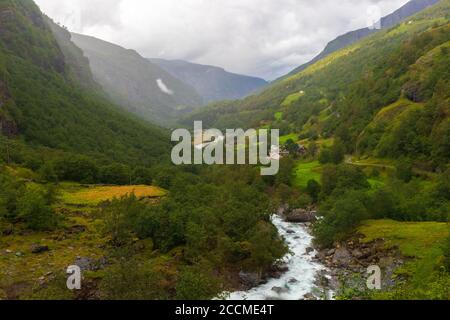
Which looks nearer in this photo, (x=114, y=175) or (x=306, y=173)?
(x=114, y=175)

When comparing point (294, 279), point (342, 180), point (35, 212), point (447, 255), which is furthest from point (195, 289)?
point (342, 180)

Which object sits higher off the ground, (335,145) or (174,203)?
(335,145)

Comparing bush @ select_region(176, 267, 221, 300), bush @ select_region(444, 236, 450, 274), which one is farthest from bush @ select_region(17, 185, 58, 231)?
bush @ select_region(444, 236, 450, 274)

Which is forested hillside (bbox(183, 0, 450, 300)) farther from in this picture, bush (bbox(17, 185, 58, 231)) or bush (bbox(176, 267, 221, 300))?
bush (bbox(17, 185, 58, 231))

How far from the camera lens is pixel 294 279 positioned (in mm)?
68812

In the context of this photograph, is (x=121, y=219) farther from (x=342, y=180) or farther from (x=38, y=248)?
(x=342, y=180)

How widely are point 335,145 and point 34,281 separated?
130 meters

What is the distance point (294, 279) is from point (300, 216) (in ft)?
148

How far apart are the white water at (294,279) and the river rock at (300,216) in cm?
1536

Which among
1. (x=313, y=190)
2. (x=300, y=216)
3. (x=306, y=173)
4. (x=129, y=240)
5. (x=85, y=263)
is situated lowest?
(x=85, y=263)

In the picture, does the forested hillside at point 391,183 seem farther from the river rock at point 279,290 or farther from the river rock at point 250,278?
the river rock at point 250,278

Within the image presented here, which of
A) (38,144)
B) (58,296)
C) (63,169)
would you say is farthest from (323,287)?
(38,144)

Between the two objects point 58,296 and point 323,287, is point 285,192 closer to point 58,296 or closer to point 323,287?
point 323,287
